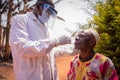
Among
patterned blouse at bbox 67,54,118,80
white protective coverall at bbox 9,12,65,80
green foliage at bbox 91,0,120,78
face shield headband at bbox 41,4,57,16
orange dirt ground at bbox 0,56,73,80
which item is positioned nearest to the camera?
patterned blouse at bbox 67,54,118,80

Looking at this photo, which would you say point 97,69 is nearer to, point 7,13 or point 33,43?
point 33,43

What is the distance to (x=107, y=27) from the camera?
593 centimetres

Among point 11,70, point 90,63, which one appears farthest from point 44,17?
point 11,70

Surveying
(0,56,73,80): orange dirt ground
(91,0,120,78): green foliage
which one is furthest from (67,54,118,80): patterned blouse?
(0,56,73,80): orange dirt ground

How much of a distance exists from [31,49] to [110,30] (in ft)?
8.47

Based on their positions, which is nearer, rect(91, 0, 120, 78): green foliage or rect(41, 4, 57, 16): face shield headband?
rect(41, 4, 57, 16): face shield headband

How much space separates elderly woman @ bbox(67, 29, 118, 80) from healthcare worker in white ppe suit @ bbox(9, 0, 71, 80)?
1.33 feet

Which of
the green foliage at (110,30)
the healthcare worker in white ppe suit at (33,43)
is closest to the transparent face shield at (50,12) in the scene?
the healthcare worker in white ppe suit at (33,43)

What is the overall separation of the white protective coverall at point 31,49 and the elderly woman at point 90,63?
43cm

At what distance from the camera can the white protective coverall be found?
12.1 ft

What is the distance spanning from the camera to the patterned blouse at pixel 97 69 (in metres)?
3.21

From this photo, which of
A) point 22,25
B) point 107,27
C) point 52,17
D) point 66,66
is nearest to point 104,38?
point 107,27

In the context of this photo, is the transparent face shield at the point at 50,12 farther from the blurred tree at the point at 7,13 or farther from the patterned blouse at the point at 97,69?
the blurred tree at the point at 7,13

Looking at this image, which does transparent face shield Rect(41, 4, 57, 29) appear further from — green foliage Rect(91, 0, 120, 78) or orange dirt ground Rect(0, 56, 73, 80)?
orange dirt ground Rect(0, 56, 73, 80)
